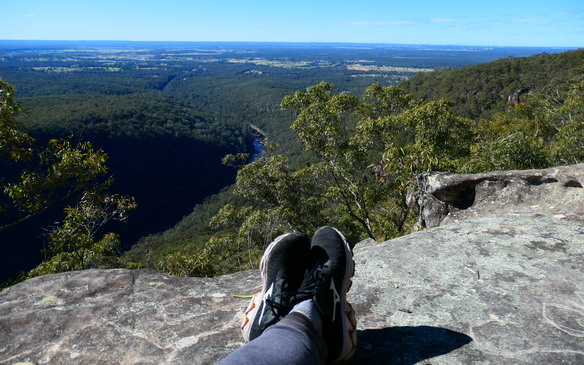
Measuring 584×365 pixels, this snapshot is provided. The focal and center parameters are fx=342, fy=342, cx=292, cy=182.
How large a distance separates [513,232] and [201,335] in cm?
337

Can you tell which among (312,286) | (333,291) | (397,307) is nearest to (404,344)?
(397,307)

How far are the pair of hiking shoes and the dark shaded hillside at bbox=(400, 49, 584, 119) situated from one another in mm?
65281

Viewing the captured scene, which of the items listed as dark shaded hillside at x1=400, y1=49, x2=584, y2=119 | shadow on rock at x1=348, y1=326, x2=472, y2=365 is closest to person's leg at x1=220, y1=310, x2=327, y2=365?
shadow on rock at x1=348, y1=326, x2=472, y2=365

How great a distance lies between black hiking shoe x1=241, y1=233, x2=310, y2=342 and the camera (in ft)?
6.93

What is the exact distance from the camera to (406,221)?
38.8ft

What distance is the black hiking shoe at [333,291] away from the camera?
1963 millimetres

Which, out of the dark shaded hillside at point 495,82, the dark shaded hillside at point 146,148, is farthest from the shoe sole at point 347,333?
the dark shaded hillside at point 146,148

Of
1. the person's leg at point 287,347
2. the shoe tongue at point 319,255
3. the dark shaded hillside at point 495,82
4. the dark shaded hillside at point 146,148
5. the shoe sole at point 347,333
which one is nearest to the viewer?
the person's leg at point 287,347

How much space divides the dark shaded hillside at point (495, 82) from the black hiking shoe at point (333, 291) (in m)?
65.2

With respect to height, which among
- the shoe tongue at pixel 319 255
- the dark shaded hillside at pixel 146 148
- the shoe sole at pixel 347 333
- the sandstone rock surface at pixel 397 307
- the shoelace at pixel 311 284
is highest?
the shoe tongue at pixel 319 255

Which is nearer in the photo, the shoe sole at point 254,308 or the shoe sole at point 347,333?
the shoe sole at point 347,333

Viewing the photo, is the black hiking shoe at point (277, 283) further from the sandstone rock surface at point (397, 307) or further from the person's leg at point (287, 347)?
the sandstone rock surface at point (397, 307)

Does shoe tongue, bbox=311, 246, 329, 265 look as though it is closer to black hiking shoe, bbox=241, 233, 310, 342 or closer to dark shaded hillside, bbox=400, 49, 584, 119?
black hiking shoe, bbox=241, 233, 310, 342

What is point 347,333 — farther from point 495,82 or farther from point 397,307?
point 495,82
